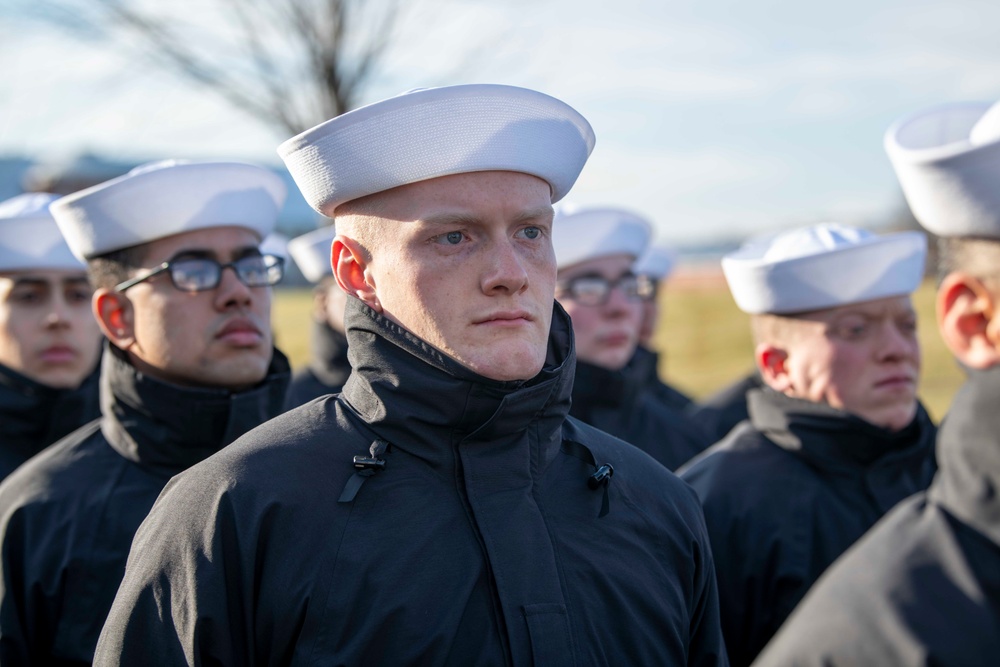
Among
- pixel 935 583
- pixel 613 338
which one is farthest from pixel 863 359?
pixel 935 583

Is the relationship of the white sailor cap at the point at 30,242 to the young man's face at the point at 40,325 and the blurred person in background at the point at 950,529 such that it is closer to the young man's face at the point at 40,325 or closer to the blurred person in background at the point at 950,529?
the young man's face at the point at 40,325

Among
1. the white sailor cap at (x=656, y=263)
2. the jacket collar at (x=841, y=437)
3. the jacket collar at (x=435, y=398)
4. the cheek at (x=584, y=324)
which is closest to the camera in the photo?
the jacket collar at (x=435, y=398)

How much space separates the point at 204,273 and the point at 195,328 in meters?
0.20

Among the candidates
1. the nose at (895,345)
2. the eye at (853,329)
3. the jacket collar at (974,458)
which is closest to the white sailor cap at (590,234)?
the eye at (853,329)

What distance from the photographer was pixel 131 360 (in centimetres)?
395

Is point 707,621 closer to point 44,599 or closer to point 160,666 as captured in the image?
point 160,666

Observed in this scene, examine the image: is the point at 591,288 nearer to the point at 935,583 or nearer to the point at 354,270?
the point at 354,270

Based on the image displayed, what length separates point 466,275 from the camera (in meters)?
2.66

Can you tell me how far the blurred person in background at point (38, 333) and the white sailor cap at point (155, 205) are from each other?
938 millimetres

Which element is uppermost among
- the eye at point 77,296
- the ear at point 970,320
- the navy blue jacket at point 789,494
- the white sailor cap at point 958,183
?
the white sailor cap at point 958,183

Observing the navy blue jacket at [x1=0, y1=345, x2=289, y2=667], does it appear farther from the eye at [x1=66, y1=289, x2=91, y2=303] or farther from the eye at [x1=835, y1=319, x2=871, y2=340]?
the eye at [x1=835, y1=319, x2=871, y2=340]

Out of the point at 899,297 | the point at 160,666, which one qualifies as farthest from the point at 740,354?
the point at 160,666

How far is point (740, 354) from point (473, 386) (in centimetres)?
1684

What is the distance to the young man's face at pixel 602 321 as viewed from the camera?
19.7ft
